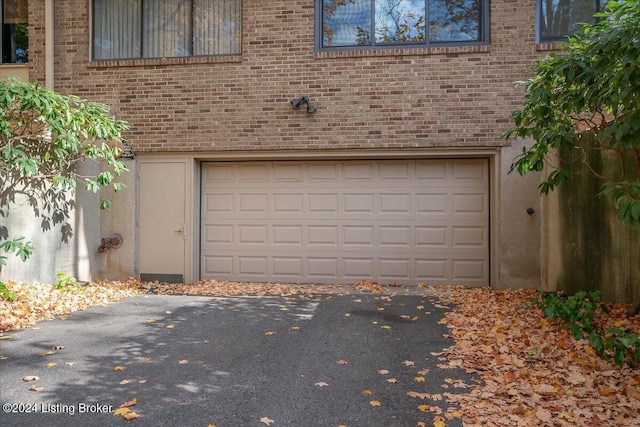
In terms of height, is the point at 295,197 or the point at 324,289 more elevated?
the point at 295,197

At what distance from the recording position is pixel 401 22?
8.08 m

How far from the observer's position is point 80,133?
718cm

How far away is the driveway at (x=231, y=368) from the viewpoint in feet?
10.7

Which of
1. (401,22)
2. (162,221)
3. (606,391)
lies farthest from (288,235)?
(606,391)

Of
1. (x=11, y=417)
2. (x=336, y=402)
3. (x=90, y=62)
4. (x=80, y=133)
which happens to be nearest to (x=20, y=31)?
(x=90, y=62)

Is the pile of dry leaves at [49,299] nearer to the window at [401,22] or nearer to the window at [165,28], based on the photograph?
the window at [165,28]

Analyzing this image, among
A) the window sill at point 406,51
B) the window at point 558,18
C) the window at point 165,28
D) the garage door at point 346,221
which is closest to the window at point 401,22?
the window sill at point 406,51

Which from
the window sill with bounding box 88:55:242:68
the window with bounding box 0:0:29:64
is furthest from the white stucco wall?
the window with bounding box 0:0:29:64

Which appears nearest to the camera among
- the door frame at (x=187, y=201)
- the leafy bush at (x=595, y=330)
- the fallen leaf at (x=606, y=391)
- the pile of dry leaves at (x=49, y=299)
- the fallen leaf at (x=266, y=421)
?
the fallen leaf at (x=266, y=421)

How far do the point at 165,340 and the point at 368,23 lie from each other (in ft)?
20.2

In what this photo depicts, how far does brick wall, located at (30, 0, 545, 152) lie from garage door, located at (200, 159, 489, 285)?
0.56 meters

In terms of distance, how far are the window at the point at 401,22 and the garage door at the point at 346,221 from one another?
6.80 ft

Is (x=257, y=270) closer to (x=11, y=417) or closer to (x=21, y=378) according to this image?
(x=21, y=378)

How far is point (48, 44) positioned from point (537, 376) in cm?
921
